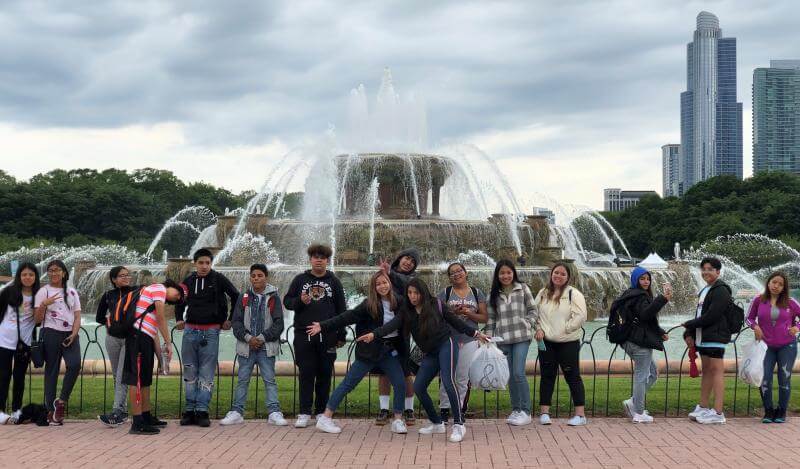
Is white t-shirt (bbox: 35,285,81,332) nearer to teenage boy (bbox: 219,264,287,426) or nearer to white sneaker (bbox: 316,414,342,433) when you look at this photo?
teenage boy (bbox: 219,264,287,426)

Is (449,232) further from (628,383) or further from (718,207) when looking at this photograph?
(718,207)

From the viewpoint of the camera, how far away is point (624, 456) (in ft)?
23.8

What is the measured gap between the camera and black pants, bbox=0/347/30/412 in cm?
885

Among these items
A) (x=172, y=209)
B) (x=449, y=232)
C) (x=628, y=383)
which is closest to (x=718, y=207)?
(x=172, y=209)

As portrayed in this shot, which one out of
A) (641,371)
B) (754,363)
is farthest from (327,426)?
(754,363)

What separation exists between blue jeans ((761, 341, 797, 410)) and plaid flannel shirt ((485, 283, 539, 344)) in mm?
2391

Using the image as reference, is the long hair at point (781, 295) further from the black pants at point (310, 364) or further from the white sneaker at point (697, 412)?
the black pants at point (310, 364)

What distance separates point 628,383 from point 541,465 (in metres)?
4.19

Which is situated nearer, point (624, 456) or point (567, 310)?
point (624, 456)

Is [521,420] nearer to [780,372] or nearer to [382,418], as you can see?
[382,418]

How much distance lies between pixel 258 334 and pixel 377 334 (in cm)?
135

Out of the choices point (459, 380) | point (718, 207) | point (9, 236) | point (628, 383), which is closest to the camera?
point (459, 380)

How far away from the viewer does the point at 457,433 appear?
25.6 feet

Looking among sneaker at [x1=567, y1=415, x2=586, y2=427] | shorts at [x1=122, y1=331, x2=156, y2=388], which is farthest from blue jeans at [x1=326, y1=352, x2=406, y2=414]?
shorts at [x1=122, y1=331, x2=156, y2=388]
